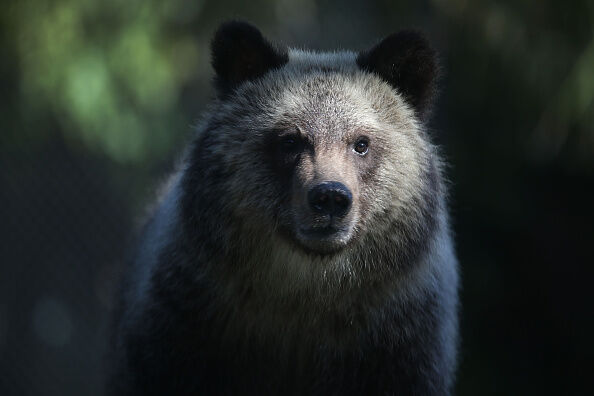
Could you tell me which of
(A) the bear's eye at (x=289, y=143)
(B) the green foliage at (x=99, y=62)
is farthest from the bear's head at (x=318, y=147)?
(B) the green foliage at (x=99, y=62)

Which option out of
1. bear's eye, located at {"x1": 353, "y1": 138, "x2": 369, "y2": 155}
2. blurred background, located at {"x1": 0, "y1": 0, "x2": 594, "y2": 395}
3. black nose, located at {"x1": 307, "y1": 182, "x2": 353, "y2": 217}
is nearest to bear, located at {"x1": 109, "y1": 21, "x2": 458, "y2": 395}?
bear's eye, located at {"x1": 353, "y1": 138, "x2": 369, "y2": 155}

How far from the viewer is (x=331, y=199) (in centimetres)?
365

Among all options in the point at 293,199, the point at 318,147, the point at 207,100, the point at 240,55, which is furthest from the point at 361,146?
the point at 207,100

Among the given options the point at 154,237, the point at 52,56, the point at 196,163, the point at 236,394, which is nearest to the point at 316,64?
the point at 196,163

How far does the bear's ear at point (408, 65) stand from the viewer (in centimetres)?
417

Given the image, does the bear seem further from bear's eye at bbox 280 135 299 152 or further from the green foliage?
the green foliage

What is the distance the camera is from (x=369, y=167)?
3.96m

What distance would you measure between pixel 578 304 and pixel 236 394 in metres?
5.08

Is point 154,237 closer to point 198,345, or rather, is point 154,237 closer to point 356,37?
point 198,345

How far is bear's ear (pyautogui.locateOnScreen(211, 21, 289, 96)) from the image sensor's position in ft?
13.7

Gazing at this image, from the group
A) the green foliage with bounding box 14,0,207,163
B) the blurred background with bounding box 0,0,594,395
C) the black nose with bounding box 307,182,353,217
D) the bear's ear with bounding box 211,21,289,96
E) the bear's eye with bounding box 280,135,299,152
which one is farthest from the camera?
the blurred background with bounding box 0,0,594,395

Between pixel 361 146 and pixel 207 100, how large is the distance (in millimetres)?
4290

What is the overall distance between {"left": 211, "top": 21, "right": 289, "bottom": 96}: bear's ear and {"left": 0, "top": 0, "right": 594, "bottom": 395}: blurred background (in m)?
3.33

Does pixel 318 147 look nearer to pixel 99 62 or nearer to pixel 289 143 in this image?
pixel 289 143
